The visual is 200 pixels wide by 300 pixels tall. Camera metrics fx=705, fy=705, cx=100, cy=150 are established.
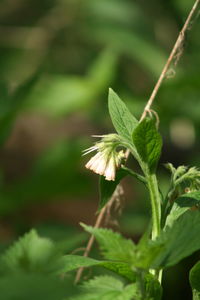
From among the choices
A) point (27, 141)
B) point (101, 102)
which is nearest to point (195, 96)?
point (101, 102)

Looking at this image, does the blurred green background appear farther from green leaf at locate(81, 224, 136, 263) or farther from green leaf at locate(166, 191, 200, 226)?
green leaf at locate(81, 224, 136, 263)

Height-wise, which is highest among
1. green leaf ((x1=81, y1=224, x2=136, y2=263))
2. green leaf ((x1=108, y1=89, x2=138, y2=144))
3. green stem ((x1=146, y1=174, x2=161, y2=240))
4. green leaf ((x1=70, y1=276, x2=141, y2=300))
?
green leaf ((x1=108, y1=89, x2=138, y2=144))

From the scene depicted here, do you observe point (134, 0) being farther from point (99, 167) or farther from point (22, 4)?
point (99, 167)

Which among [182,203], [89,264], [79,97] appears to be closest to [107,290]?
[89,264]

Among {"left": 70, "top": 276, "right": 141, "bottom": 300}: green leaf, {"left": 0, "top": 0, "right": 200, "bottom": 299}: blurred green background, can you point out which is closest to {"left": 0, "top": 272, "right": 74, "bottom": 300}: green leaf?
{"left": 70, "top": 276, "right": 141, "bottom": 300}: green leaf

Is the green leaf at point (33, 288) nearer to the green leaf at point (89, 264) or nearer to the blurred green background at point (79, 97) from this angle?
the green leaf at point (89, 264)

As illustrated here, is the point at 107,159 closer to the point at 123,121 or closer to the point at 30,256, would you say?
the point at 123,121

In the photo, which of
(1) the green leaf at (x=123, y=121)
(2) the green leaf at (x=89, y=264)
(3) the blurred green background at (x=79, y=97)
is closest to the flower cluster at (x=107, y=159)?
(1) the green leaf at (x=123, y=121)
